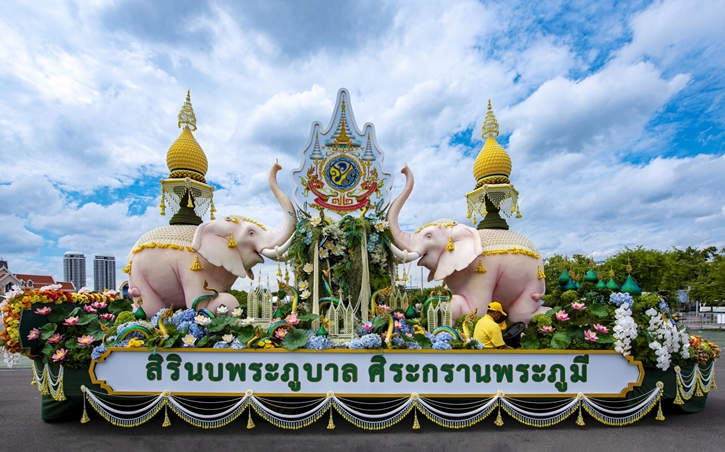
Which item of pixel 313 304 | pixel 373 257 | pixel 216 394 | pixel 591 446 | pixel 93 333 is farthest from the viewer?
pixel 373 257

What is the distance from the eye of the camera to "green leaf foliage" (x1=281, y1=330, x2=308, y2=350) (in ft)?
15.1

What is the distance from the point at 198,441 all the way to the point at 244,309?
288cm

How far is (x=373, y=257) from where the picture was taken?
611 cm

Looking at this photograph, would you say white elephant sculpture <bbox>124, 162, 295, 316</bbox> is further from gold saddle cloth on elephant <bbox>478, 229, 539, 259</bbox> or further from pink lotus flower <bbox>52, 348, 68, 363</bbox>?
gold saddle cloth on elephant <bbox>478, 229, 539, 259</bbox>

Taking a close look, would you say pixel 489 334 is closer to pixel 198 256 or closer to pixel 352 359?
pixel 352 359

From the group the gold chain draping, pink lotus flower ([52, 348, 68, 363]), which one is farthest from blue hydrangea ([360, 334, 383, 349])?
pink lotus flower ([52, 348, 68, 363])

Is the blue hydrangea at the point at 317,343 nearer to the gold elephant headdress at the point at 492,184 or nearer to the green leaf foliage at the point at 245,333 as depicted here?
the green leaf foliage at the point at 245,333

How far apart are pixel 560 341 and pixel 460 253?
2192 mm

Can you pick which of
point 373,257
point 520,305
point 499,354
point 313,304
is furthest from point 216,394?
point 520,305

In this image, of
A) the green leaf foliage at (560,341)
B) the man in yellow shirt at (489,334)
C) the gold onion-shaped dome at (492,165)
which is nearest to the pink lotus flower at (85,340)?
the man in yellow shirt at (489,334)

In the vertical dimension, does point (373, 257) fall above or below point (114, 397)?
above

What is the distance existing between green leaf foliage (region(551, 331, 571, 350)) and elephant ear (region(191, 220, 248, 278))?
187 inches

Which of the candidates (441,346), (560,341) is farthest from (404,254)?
(560,341)

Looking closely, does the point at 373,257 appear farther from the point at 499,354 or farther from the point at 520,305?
the point at 520,305
